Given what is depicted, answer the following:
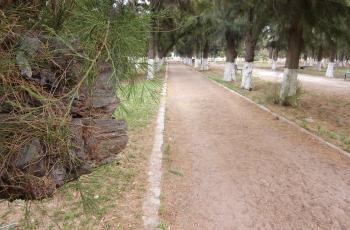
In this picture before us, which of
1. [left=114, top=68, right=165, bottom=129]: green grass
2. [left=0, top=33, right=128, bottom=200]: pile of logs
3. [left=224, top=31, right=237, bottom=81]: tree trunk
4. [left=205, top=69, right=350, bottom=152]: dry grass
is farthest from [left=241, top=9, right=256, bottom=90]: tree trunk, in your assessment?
[left=0, top=33, right=128, bottom=200]: pile of logs

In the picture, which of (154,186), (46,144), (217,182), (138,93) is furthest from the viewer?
(217,182)

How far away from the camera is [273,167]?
7.56 meters

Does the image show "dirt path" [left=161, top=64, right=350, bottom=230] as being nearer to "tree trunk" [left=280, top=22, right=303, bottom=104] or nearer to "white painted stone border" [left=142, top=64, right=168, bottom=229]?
"white painted stone border" [left=142, top=64, right=168, bottom=229]

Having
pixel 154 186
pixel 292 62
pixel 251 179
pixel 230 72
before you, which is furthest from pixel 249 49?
pixel 154 186

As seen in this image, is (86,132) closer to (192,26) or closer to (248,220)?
(248,220)

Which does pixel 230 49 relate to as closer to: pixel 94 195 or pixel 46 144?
pixel 94 195

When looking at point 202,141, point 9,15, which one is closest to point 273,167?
point 202,141

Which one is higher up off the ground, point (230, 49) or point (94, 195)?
point (230, 49)

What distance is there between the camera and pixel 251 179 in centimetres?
688

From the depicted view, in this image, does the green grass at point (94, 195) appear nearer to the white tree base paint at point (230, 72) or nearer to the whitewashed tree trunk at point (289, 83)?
the whitewashed tree trunk at point (289, 83)

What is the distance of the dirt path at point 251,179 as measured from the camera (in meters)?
5.40

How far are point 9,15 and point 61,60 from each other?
30cm

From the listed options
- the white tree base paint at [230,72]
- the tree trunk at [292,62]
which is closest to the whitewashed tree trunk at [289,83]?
the tree trunk at [292,62]

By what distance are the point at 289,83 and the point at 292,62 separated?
831 mm
